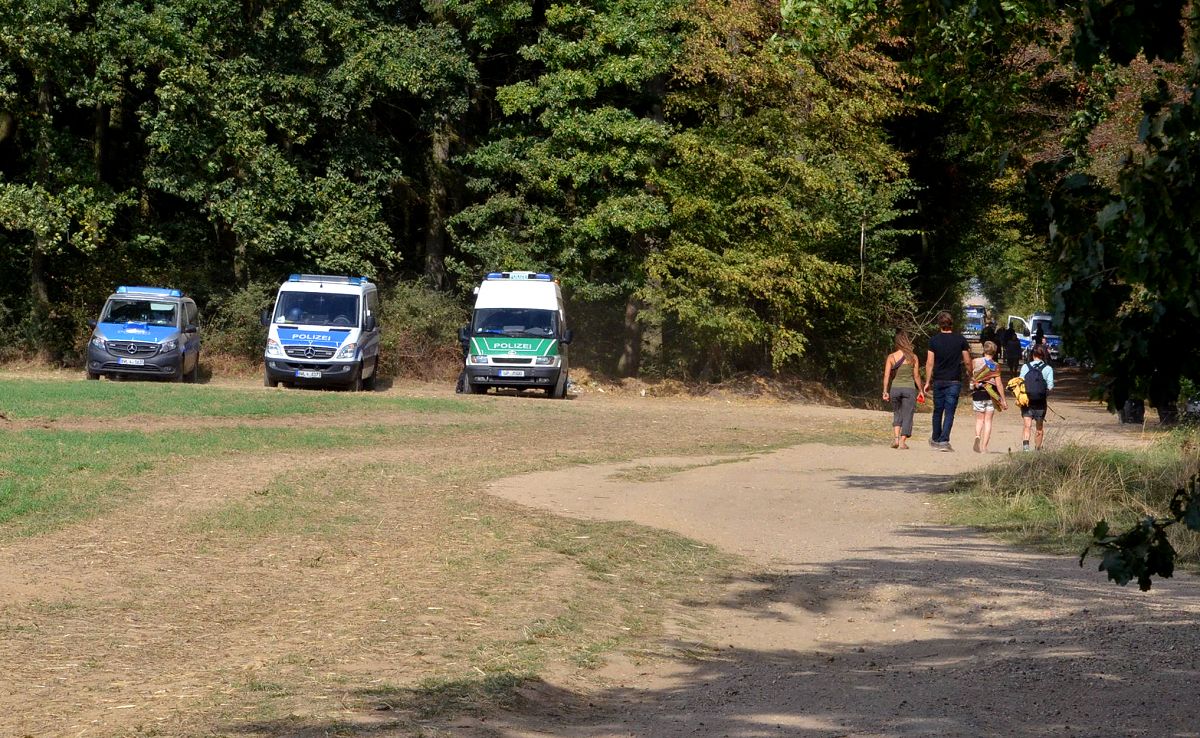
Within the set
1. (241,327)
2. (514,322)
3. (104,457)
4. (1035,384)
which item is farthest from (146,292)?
(1035,384)

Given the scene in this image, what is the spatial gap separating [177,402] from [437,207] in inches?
652

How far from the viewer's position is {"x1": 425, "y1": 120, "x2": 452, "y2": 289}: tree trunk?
39812 mm

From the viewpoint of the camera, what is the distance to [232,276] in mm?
38688

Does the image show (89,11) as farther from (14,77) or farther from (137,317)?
(137,317)

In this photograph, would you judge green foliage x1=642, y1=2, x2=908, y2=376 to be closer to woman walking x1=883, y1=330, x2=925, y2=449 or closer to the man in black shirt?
woman walking x1=883, y1=330, x2=925, y2=449

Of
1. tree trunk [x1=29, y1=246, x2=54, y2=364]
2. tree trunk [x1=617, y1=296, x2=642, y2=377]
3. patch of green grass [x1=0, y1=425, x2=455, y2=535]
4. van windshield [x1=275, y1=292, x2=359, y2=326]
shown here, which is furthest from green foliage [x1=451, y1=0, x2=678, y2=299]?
patch of green grass [x1=0, y1=425, x2=455, y2=535]

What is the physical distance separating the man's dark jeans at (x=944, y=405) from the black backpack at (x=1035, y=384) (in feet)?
2.92

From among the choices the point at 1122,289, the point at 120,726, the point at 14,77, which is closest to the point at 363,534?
the point at 120,726

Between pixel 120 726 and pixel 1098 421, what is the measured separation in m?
26.2

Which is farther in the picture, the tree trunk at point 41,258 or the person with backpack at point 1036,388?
the tree trunk at point 41,258

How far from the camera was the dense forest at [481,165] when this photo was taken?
114ft

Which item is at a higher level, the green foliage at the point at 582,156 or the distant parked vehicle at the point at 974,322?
the green foliage at the point at 582,156

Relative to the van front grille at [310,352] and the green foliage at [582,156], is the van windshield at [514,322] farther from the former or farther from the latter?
the green foliage at [582,156]

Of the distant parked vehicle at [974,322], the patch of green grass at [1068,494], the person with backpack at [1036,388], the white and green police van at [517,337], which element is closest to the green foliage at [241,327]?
the white and green police van at [517,337]
